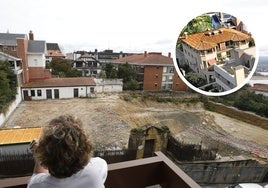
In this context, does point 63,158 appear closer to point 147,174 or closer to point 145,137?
point 147,174

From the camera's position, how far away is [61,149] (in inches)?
19.2

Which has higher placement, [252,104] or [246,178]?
[252,104]

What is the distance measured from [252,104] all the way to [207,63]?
10.1 m

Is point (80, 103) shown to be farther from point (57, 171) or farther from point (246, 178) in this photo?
point (57, 171)

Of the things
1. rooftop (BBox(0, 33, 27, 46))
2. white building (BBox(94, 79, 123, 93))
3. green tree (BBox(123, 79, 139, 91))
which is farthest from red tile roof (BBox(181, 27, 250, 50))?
green tree (BBox(123, 79, 139, 91))

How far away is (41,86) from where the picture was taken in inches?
364

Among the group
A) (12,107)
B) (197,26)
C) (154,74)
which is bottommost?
(12,107)

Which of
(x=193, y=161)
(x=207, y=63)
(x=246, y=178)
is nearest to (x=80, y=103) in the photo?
(x=193, y=161)

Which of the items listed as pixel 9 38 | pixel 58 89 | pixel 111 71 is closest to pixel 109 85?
pixel 111 71

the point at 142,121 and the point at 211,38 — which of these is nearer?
the point at 211,38

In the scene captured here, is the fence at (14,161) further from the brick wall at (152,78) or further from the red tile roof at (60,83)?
the brick wall at (152,78)

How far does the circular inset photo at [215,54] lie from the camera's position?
844mm

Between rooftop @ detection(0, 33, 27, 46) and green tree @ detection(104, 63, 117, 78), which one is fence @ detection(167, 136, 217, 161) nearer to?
green tree @ detection(104, 63, 117, 78)

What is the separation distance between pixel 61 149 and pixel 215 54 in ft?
2.18
